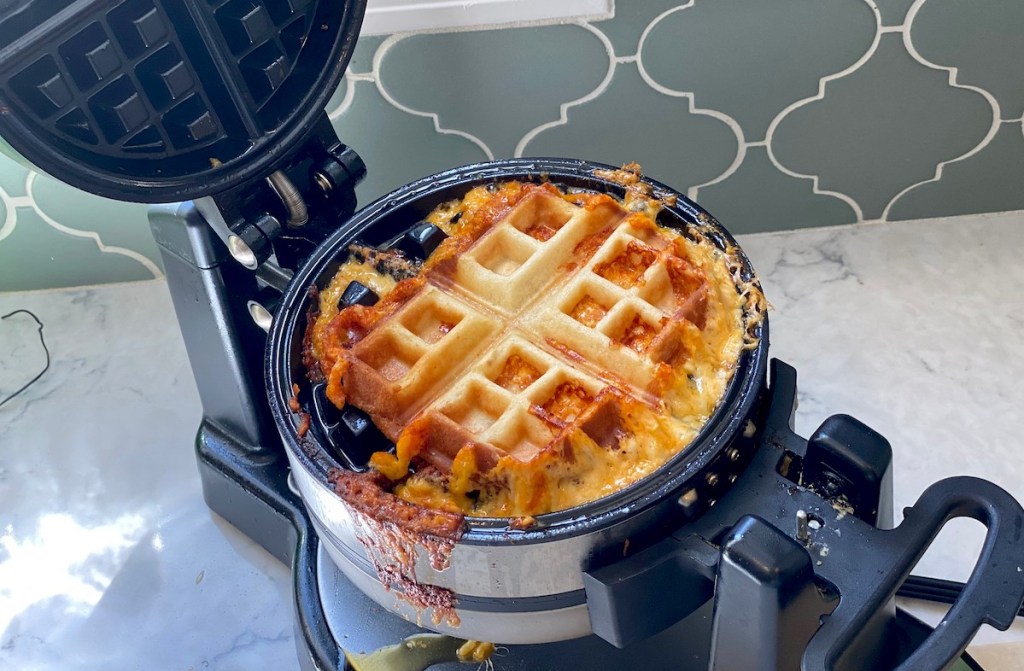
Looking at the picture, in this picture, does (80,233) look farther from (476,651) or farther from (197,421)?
(476,651)

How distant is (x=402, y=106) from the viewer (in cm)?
122

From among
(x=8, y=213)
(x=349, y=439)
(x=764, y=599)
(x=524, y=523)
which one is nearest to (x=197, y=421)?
(x=8, y=213)

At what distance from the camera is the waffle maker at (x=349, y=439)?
66 cm

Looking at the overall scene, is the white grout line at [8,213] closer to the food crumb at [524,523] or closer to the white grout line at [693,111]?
the white grout line at [693,111]

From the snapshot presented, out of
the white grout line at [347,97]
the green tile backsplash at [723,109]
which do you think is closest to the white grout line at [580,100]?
the green tile backsplash at [723,109]

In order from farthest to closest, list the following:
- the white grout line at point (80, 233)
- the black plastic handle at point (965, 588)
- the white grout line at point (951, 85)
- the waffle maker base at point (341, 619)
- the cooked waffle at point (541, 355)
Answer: the white grout line at point (80, 233) → the white grout line at point (951, 85) → the waffle maker base at point (341, 619) → the cooked waffle at point (541, 355) → the black plastic handle at point (965, 588)

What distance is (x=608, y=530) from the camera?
68 centimetres

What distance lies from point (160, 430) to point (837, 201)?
2.96ft

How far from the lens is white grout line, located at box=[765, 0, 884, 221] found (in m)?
1.14

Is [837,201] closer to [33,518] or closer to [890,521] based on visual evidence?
[890,521]

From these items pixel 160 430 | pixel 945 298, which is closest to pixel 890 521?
pixel 945 298

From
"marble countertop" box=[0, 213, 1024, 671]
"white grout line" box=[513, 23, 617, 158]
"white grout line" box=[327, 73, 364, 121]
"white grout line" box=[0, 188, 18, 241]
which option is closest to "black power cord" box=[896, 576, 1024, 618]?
"marble countertop" box=[0, 213, 1024, 671]

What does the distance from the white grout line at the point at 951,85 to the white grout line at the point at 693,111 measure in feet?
0.69

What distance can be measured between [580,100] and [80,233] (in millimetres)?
676
